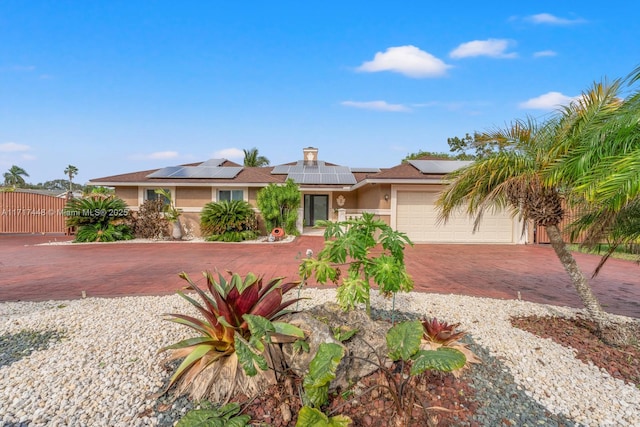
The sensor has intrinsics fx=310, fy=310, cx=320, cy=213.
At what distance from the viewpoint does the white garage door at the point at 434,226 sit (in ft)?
46.3

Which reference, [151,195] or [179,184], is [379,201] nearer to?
[179,184]

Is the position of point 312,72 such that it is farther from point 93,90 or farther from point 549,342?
point 549,342

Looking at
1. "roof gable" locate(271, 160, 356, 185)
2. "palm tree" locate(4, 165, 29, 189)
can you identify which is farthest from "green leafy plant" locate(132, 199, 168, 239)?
"palm tree" locate(4, 165, 29, 189)

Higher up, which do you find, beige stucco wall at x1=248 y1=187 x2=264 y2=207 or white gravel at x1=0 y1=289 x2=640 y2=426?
beige stucco wall at x1=248 y1=187 x2=264 y2=207

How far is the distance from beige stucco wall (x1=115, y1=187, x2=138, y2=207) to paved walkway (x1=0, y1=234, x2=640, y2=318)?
353 centimetres

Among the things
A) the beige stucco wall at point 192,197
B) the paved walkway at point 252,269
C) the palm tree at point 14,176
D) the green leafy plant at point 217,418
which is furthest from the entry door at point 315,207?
the palm tree at point 14,176

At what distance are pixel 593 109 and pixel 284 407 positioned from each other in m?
4.55

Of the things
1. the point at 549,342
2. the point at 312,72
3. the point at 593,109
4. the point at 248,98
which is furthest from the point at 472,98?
the point at 549,342

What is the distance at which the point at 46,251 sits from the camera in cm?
1123

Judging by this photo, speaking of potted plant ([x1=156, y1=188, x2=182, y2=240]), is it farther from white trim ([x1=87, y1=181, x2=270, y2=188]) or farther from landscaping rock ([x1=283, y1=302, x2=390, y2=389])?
landscaping rock ([x1=283, y1=302, x2=390, y2=389])

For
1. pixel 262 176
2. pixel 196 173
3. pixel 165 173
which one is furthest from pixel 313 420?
pixel 165 173

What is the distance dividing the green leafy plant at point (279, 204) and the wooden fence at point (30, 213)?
11458mm

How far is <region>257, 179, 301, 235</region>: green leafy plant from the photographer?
14.7 metres

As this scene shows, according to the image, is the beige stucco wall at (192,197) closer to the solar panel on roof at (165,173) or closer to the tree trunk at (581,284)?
the solar panel on roof at (165,173)
